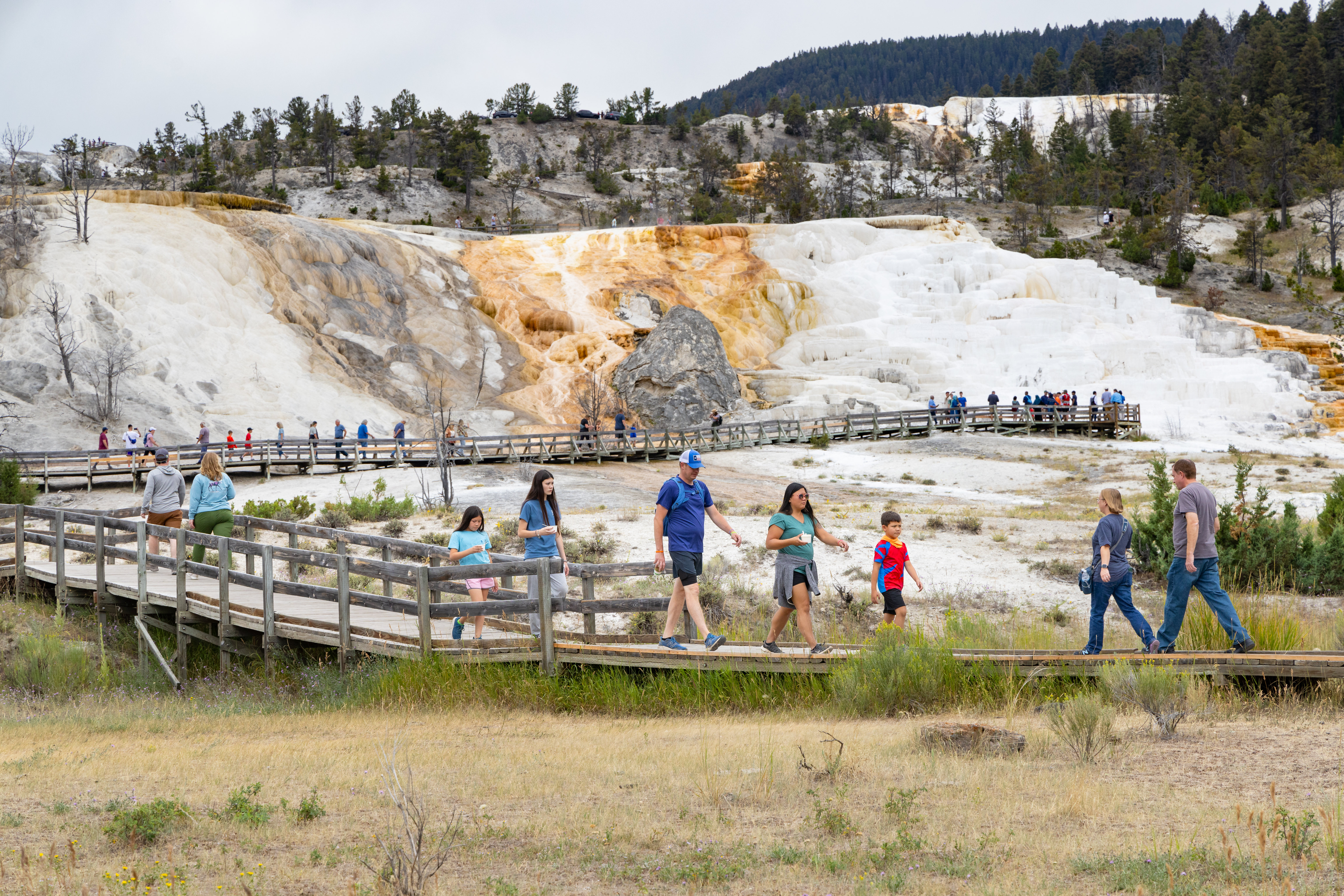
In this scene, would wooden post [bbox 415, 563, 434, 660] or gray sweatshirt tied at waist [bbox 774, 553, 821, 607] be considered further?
wooden post [bbox 415, 563, 434, 660]

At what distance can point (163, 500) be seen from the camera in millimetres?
13734

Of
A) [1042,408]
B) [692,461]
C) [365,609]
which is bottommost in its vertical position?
[365,609]

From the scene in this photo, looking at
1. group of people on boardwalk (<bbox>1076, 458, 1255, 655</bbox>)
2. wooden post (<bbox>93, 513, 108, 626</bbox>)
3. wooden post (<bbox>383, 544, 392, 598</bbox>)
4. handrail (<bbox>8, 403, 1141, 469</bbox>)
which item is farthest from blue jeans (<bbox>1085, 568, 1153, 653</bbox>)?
handrail (<bbox>8, 403, 1141, 469</bbox>)

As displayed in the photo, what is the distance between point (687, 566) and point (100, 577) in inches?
338

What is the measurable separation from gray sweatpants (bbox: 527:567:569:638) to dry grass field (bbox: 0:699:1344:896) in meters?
1.24

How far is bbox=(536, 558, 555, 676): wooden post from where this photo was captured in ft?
29.3

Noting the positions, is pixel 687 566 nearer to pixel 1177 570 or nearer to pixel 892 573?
pixel 892 573

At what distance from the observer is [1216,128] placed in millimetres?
86625

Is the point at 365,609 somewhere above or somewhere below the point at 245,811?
below

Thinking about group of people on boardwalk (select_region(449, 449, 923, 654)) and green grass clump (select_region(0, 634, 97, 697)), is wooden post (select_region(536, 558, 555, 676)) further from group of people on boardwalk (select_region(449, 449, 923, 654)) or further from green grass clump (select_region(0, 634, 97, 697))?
green grass clump (select_region(0, 634, 97, 697))

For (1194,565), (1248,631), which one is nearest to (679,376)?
(1248,631)

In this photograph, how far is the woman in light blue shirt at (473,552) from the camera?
989 cm

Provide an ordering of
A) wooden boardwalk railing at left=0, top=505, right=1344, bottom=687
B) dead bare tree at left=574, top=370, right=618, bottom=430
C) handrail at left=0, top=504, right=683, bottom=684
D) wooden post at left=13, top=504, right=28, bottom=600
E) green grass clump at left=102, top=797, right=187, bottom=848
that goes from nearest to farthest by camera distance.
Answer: green grass clump at left=102, top=797, right=187, bottom=848 < wooden boardwalk railing at left=0, top=505, right=1344, bottom=687 < handrail at left=0, top=504, right=683, bottom=684 < wooden post at left=13, top=504, right=28, bottom=600 < dead bare tree at left=574, top=370, right=618, bottom=430

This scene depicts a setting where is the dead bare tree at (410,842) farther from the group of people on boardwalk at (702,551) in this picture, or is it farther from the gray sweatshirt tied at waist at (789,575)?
the gray sweatshirt tied at waist at (789,575)
